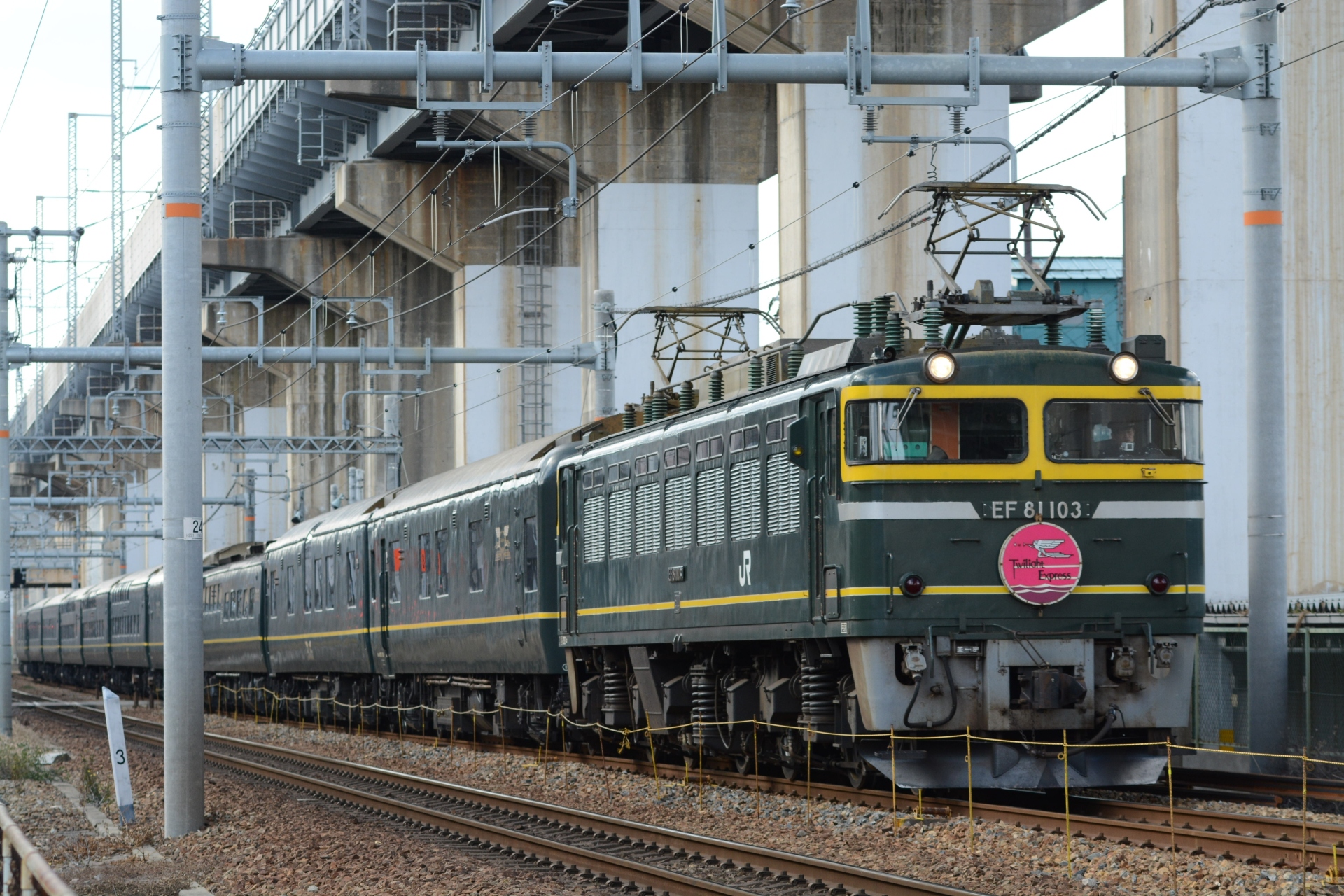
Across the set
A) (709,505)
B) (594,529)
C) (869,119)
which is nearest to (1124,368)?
(709,505)

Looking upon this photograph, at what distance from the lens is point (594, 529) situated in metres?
20.1

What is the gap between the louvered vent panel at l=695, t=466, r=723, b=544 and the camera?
1684cm

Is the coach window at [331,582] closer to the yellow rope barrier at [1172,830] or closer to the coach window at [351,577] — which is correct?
the coach window at [351,577]

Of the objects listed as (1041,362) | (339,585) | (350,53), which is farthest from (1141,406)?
(339,585)

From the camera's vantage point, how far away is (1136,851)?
39.0ft

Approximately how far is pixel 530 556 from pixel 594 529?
7.09 ft

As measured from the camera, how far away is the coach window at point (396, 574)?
27.9 m

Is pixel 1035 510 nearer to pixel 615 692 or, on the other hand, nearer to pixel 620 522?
pixel 620 522

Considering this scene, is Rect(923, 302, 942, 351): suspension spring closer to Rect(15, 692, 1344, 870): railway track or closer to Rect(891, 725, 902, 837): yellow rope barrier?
Rect(891, 725, 902, 837): yellow rope barrier

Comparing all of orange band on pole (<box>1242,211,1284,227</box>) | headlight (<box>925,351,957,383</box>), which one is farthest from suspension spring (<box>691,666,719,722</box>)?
orange band on pole (<box>1242,211,1284,227</box>)

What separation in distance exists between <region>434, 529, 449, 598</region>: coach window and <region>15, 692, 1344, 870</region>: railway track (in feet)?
33.0

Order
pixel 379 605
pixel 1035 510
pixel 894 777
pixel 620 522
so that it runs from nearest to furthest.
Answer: pixel 894 777 → pixel 1035 510 → pixel 620 522 → pixel 379 605

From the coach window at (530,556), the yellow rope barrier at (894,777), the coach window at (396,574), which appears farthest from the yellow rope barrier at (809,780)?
the coach window at (396,574)

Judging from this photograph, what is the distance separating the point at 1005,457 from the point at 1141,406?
1.16 metres
